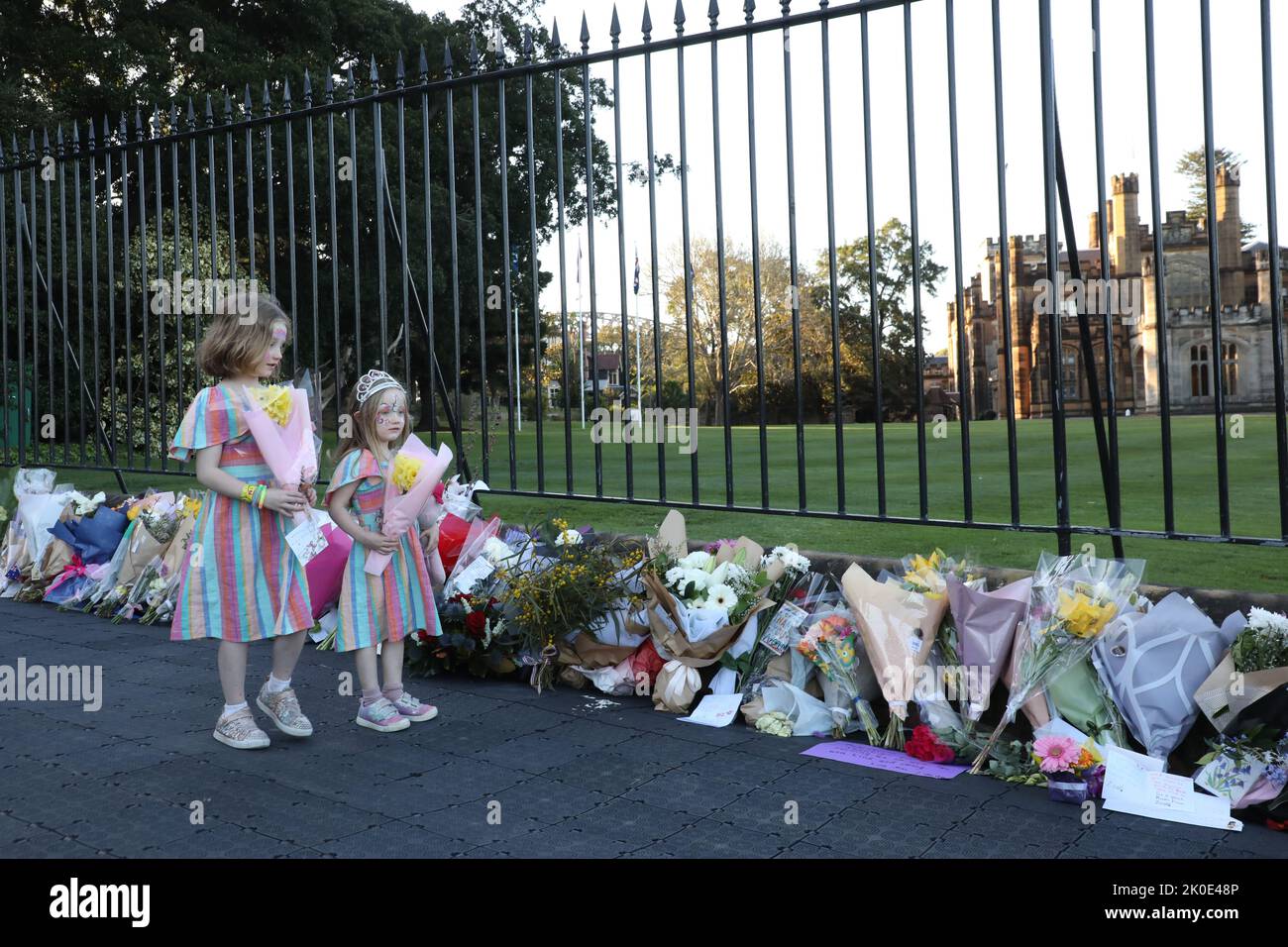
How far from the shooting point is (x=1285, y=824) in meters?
3.18

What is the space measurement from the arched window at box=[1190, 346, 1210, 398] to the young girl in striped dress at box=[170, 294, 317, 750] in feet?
188

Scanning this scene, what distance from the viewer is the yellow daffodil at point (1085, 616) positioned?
11.8 feet

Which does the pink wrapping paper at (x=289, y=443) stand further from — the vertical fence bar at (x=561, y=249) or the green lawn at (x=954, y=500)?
the green lawn at (x=954, y=500)

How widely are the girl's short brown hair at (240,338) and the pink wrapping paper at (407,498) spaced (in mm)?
662

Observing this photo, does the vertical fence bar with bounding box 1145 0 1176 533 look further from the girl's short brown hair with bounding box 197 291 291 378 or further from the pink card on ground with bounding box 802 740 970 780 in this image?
the girl's short brown hair with bounding box 197 291 291 378

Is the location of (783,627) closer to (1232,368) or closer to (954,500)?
(954,500)

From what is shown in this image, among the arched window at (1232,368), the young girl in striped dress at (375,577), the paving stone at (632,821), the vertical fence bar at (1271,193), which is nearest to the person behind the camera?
the paving stone at (632,821)

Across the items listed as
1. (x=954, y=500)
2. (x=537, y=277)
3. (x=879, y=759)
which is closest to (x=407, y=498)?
(x=879, y=759)

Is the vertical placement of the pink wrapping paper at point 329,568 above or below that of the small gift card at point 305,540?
below

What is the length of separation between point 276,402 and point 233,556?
579mm

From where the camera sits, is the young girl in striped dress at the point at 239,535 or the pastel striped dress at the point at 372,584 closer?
the young girl in striped dress at the point at 239,535

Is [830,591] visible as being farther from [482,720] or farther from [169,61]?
[169,61]

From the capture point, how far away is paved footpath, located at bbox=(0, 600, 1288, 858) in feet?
10.1

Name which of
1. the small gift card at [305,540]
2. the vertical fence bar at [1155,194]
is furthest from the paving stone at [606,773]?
the vertical fence bar at [1155,194]
